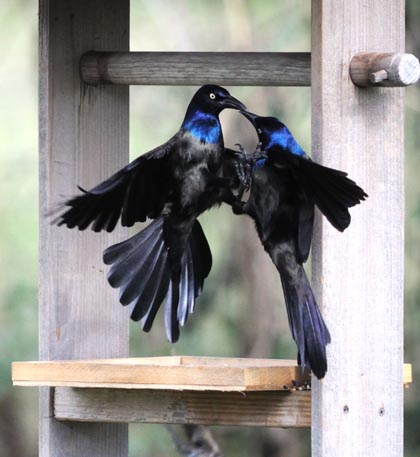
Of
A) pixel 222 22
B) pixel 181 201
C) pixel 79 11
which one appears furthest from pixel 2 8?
pixel 181 201

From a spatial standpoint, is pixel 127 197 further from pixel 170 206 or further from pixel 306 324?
pixel 306 324

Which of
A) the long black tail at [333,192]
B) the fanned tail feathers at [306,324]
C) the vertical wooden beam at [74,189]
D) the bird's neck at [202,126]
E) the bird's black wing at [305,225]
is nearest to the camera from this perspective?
the long black tail at [333,192]

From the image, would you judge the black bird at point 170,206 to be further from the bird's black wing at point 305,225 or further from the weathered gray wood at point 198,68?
the bird's black wing at point 305,225

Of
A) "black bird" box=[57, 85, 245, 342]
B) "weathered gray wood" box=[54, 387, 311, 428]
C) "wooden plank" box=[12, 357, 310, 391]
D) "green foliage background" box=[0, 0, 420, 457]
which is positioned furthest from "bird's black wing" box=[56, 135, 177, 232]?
"green foliage background" box=[0, 0, 420, 457]

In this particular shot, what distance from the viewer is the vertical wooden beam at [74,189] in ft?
11.4

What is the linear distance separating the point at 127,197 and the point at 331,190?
542 millimetres

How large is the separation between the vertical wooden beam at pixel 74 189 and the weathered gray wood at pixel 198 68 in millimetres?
72

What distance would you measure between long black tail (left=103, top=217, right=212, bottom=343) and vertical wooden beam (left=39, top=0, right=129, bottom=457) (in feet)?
0.92

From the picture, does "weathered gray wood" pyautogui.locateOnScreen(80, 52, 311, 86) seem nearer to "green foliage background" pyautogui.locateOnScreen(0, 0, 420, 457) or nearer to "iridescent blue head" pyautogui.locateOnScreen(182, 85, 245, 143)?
"iridescent blue head" pyautogui.locateOnScreen(182, 85, 245, 143)

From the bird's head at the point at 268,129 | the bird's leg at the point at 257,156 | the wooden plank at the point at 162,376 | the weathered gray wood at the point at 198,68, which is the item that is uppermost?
the weathered gray wood at the point at 198,68

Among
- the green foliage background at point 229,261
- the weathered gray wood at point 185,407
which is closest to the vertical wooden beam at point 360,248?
the weathered gray wood at point 185,407

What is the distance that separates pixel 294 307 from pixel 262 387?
20cm

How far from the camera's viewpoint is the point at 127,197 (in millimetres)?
3080

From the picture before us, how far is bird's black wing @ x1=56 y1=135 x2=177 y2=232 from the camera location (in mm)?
2936
